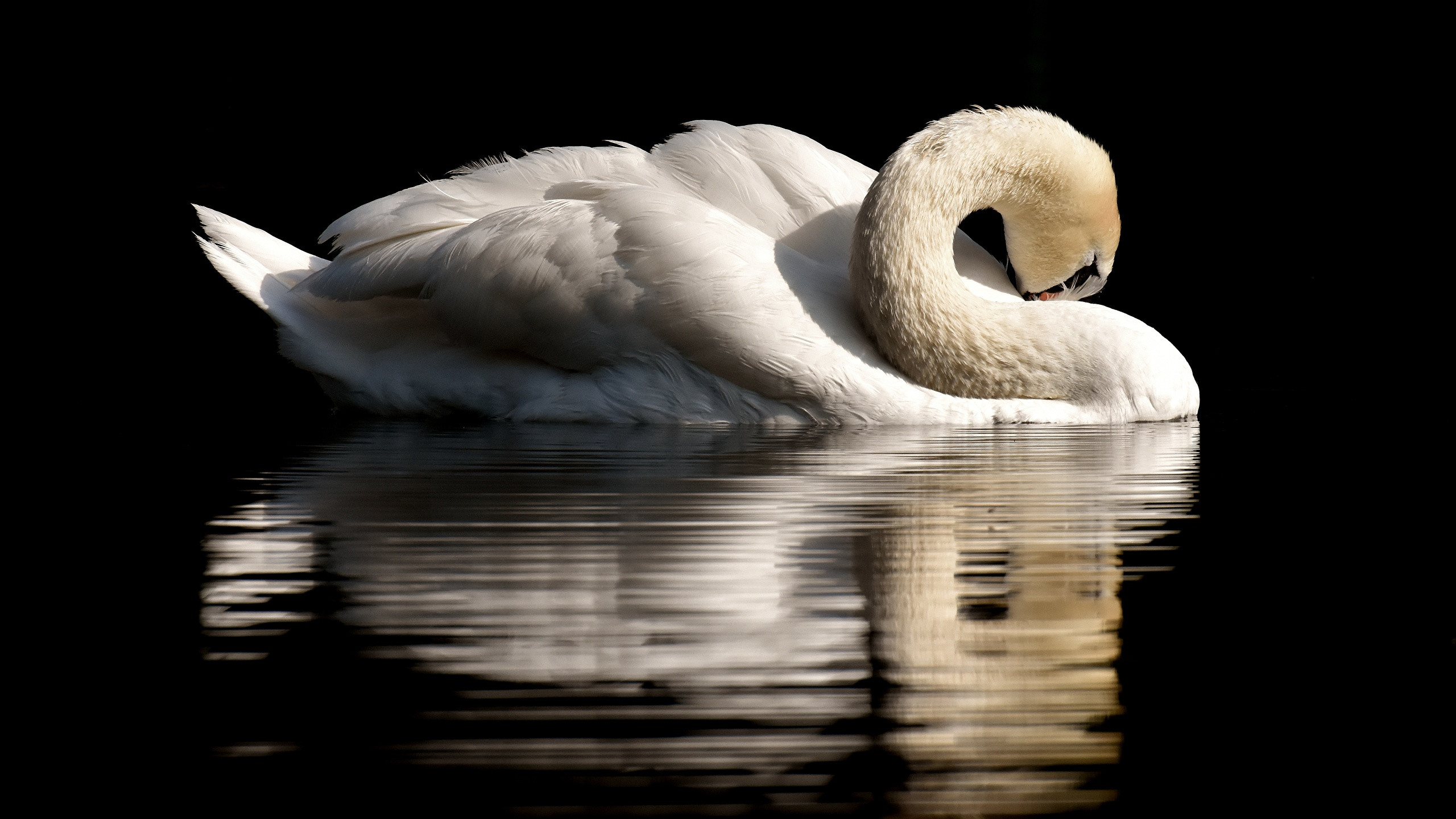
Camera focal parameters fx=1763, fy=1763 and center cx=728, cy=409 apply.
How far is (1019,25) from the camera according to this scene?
869 inches

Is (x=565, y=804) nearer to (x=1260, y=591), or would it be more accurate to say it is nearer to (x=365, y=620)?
(x=365, y=620)

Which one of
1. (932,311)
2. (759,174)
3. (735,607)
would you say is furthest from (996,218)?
(735,607)

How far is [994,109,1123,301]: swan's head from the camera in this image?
6.06 metres

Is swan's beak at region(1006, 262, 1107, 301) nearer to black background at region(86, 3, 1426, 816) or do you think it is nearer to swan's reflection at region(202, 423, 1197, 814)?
black background at region(86, 3, 1426, 816)

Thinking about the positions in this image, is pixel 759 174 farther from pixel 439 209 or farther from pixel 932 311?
pixel 439 209

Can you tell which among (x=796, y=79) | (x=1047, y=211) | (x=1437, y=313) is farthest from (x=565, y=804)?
(x=796, y=79)

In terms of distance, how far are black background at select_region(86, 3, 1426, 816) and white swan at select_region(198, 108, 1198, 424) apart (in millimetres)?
490

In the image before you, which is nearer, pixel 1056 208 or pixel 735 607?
pixel 735 607

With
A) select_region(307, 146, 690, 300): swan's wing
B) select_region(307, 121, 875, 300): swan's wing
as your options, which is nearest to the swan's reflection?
select_region(307, 146, 690, 300): swan's wing

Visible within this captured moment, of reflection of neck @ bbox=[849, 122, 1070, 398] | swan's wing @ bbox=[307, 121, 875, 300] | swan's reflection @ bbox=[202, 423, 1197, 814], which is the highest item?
swan's wing @ bbox=[307, 121, 875, 300]

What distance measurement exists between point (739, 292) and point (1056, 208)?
4.62ft

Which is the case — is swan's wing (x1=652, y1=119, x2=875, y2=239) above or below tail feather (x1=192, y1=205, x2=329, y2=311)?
above

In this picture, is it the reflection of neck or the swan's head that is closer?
the reflection of neck

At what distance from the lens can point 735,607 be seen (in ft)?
9.12
